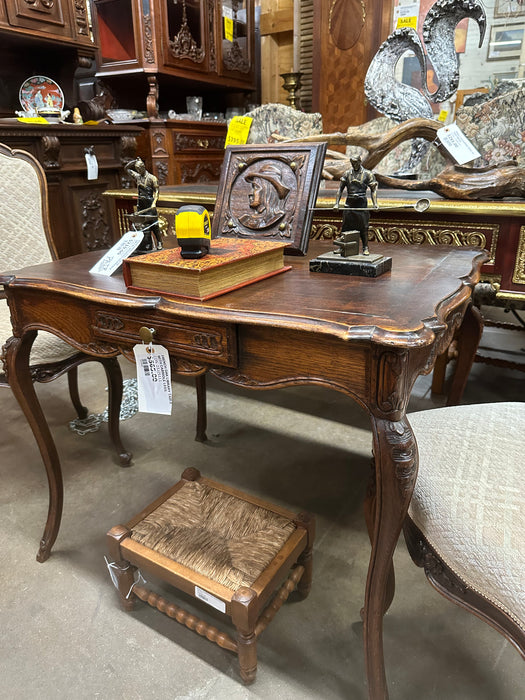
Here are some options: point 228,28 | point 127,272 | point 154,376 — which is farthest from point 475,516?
point 228,28

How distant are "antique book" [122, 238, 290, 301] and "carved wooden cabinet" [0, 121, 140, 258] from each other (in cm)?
197

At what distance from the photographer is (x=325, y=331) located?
73 cm

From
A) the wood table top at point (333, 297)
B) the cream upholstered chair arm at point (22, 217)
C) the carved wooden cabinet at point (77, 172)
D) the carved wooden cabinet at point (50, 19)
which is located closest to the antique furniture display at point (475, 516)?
the wood table top at point (333, 297)

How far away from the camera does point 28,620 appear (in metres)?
1.19

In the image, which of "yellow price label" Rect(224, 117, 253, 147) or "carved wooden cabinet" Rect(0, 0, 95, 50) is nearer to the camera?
"yellow price label" Rect(224, 117, 253, 147)

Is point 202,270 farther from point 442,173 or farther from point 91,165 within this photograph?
point 91,165

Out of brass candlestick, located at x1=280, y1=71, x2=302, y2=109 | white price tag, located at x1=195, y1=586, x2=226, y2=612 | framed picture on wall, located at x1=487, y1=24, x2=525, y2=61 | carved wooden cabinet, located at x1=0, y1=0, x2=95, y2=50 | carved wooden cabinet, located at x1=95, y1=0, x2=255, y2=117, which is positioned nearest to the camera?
white price tag, located at x1=195, y1=586, x2=226, y2=612

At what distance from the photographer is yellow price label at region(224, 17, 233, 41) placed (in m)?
3.98

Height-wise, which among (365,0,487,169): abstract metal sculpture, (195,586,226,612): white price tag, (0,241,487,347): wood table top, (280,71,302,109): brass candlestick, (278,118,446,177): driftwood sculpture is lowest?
(195,586,226,612): white price tag

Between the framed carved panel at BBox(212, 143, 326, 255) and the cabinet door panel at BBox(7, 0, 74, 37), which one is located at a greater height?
the cabinet door panel at BBox(7, 0, 74, 37)

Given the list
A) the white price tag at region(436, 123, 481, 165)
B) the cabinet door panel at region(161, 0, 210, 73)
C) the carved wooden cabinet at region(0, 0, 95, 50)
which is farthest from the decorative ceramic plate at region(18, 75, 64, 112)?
the white price tag at region(436, 123, 481, 165)

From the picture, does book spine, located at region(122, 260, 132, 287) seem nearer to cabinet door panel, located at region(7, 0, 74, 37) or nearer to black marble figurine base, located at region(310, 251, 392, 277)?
black marble figurine base, located at region(310, 251, 392, 277)

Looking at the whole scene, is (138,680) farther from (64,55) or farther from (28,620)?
(64,55)

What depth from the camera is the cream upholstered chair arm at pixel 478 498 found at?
26.9 inches
